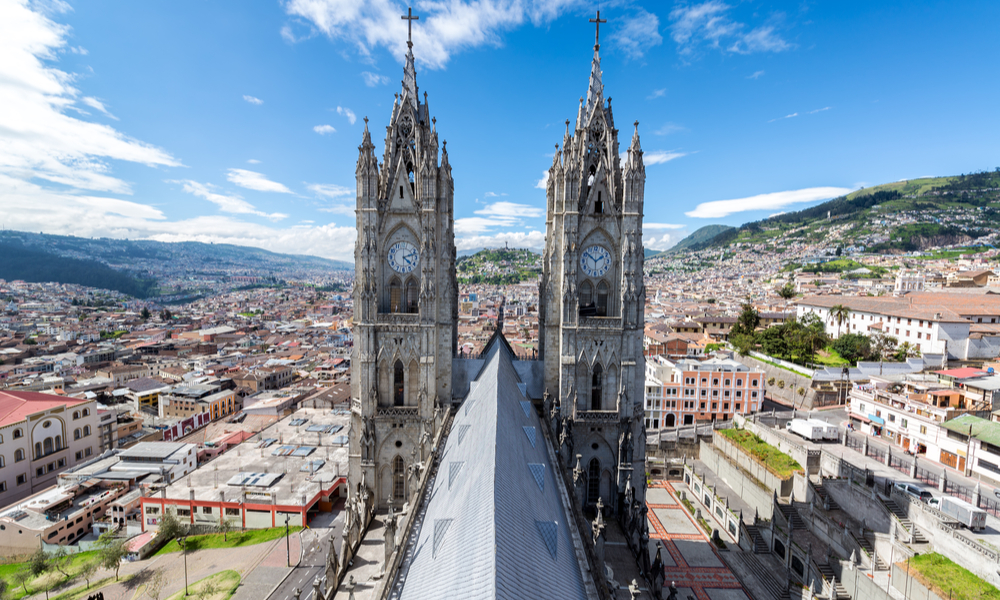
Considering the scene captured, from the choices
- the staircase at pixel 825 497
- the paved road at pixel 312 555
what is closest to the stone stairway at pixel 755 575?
the staircase at pixel 825 497

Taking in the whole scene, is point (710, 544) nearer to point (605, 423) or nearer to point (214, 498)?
point (605, 423)

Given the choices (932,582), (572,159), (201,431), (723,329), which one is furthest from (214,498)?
(723,329)

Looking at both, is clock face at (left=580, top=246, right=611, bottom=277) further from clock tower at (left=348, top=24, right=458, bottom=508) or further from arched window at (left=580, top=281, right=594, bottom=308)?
clock tower at (left=348, top=24, right=458, bottom=508)

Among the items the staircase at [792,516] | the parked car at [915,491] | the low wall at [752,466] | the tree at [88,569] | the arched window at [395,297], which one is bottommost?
the tree at [88,569]

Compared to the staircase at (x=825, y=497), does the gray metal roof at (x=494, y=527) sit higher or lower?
higher

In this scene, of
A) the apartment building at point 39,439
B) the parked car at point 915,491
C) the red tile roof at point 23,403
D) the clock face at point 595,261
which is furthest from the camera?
the red tile roof at point 23,403

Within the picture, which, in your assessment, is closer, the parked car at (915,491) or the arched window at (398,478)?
the arched window at (398,478)

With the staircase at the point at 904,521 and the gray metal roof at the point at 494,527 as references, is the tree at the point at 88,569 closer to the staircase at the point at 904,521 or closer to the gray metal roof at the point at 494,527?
the gray metal roof at the point at 494,527

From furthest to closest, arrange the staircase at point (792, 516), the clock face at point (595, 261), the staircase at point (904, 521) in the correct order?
1. the staircase at point (792, 516)
2. the staircase at point (904, 521)
3. the clock face at point (595, 261)

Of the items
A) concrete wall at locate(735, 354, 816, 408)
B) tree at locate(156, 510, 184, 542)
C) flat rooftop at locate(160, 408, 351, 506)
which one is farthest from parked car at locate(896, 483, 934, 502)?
tree at locate(156, 510, 184, 542)
